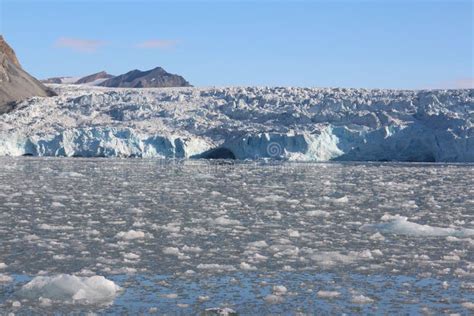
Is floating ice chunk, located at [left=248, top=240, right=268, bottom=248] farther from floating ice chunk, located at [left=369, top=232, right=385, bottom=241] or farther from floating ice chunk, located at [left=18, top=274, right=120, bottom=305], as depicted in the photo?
floating ice chunk, located at [left=18, top=274, right=120, bottom=305]

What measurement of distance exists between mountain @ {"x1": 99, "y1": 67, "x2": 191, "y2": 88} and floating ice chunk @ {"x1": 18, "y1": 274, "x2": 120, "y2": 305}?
8245cm

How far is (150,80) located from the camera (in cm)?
8938

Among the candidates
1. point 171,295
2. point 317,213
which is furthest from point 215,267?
point 317,213

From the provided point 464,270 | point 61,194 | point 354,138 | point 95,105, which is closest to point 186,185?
point 61,194

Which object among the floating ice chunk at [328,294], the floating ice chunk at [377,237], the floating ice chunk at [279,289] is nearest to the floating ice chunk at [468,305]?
the floating ice chunk at [328,294]

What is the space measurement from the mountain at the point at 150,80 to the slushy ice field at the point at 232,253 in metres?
77.9

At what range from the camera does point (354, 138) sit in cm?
2641

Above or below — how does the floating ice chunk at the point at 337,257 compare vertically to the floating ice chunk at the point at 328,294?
above

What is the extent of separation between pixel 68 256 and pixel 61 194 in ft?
17.8

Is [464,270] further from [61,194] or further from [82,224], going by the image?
[61,194]

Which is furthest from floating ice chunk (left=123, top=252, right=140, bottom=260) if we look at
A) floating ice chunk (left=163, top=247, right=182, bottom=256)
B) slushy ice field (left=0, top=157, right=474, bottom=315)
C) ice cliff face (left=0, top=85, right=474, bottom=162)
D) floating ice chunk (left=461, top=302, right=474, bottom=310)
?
ice cliff face (left=0, top=85, right=474, bottom=162)

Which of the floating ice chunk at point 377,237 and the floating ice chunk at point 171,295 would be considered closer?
the floating ice chunk at point 171,295

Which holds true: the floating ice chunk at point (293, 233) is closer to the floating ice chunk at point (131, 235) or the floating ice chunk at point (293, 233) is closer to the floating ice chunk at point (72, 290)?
the floating ice chunk at point (131, 235)

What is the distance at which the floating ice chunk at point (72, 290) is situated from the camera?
401cm
